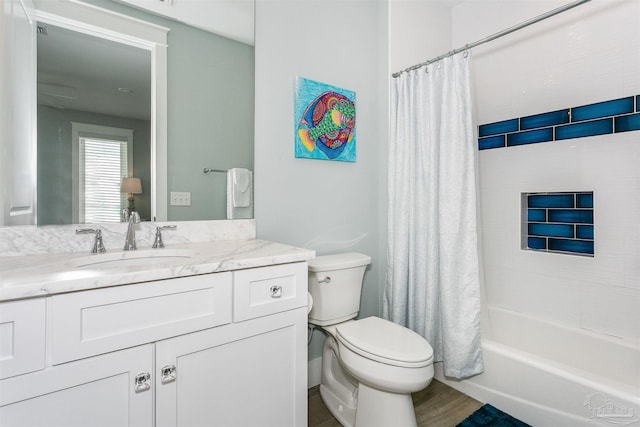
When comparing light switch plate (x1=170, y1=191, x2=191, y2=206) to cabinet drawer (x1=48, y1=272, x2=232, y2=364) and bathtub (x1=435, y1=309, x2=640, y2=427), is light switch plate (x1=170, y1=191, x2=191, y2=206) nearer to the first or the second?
cabinet drawer (x1=48, y1=272, x2=232, y2=364)

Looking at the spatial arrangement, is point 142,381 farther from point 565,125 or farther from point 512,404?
point 565,125

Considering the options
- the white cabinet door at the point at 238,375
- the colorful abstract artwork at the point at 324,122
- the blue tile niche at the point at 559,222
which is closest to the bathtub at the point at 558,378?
the blue tile niche at the point at 559,222

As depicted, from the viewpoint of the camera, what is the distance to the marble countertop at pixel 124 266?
0.84m

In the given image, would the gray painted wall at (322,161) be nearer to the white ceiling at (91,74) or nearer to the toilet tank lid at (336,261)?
the toilet tank lid at (336,261)

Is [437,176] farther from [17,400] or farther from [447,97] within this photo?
[17,400]

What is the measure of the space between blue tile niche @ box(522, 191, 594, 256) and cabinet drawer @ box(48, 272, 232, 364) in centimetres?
192

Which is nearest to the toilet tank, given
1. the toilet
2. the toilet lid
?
the toilet

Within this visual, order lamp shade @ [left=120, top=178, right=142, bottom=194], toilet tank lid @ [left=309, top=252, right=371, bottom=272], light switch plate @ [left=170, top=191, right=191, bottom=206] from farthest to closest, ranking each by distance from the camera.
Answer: toilet tank lid @ [left=309, top=252, right=371, bottom=272] → light switch plate @ [left=170, top=191, right=191, bottom=206] → lamp shade @ [left=120, top=178, right=142, bottom=194]

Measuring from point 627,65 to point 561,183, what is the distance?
66cm

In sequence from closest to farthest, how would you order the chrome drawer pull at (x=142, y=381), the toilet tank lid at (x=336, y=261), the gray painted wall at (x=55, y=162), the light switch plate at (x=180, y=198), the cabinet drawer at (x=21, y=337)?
the cabinet drawer at (x=21, y=337) → the chrome drawer pull at (x=142, y=381) → the gray painted wall at (x=55, y=162) → the light switch plate at (x=180, y=198) → the toilet tank lid at (x=336, y=261)

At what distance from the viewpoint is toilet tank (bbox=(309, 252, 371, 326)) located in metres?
1.69

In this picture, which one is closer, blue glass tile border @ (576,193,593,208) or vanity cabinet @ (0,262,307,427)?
vanity cabinet @ (0,262,307,427)

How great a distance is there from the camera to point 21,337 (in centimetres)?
81

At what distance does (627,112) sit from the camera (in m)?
1.67
